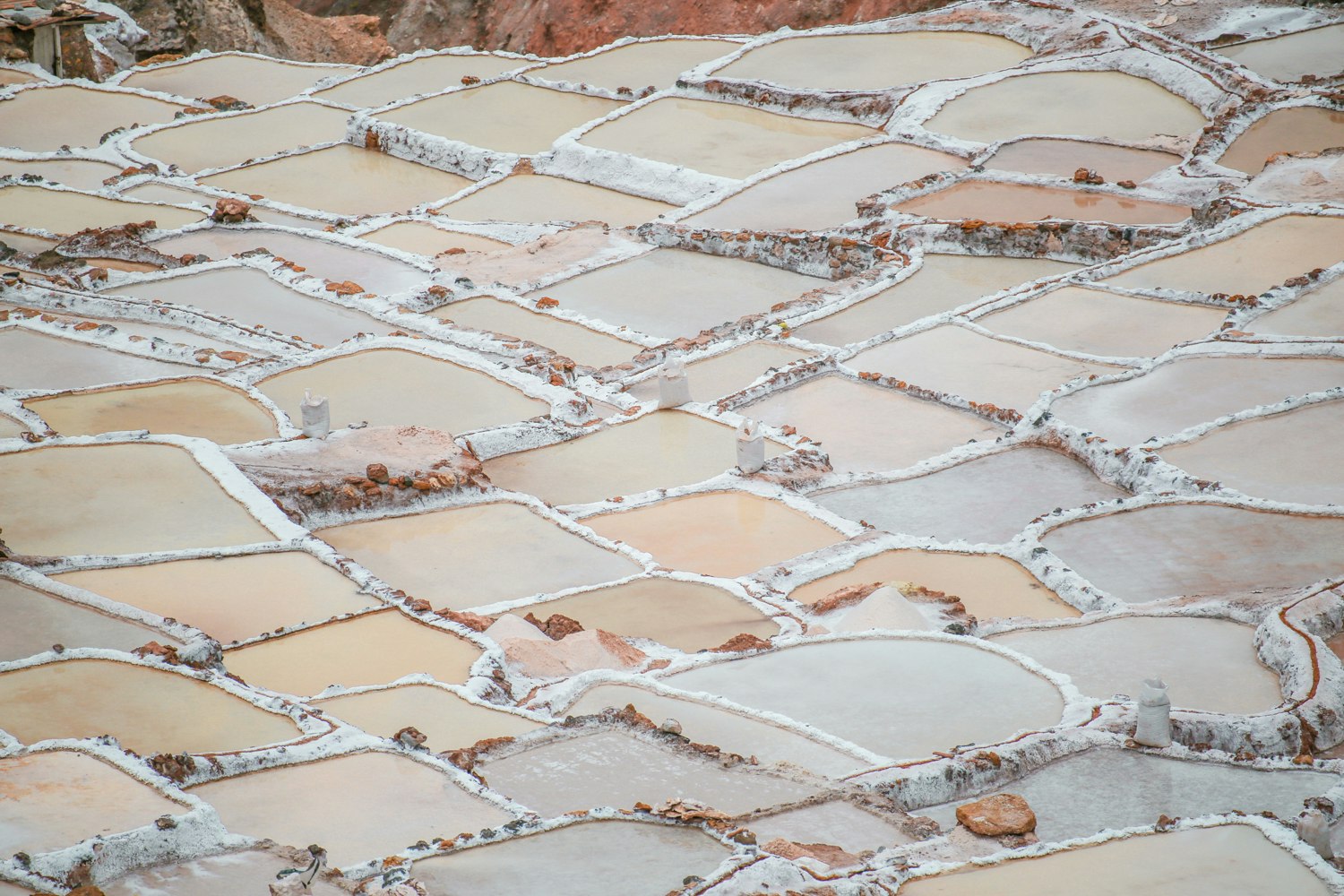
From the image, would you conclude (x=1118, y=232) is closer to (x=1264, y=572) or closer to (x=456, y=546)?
(x=1264, y=572)

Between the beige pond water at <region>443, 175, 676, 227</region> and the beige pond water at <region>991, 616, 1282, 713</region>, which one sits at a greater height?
the beige pond water at <region>443, 175, 676, 227</region>

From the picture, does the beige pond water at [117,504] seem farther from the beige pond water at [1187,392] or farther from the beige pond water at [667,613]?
the beige pond water at [1187,392]

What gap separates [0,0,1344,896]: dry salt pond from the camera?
4.83 metres

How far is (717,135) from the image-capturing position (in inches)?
520

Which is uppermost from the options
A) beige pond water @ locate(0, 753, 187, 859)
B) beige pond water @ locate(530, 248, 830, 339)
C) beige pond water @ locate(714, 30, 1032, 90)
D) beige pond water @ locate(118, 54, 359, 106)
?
beige pond water @ locate(714, 30, 1032, 90)

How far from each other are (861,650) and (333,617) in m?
2.09

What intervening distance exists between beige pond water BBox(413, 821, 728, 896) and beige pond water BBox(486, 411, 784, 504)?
Answer: 3.77m

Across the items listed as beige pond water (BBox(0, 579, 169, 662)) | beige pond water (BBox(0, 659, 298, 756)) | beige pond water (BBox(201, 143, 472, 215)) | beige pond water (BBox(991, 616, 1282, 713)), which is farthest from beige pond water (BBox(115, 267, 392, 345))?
beige pond water (BBox(991, 616, 1282, 713))

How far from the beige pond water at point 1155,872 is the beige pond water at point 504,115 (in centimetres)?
987

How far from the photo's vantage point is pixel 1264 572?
708 cm

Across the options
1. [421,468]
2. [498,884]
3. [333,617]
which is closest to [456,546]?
[421,468]

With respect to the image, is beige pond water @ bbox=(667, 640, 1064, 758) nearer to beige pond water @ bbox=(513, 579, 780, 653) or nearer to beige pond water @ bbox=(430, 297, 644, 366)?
beige pond water @ bbox=(513, 579, 780, 653)

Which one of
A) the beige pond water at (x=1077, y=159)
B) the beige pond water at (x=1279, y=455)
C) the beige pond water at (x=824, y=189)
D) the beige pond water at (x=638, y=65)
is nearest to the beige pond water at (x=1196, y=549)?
the beige pond water at (x=1279, y=455)

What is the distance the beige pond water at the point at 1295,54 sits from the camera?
42.1 feet
